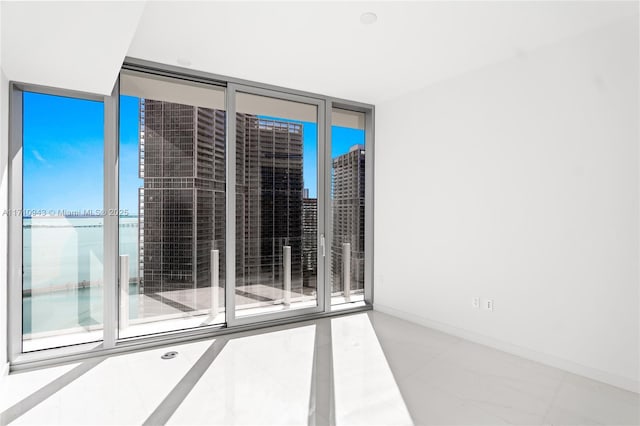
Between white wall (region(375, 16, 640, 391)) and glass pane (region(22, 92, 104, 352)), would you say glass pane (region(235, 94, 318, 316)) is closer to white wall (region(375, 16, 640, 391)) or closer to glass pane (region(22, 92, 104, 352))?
white wall (region(375, 16, 640, 391))

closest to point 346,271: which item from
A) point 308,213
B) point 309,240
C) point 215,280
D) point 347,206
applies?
point 309,240

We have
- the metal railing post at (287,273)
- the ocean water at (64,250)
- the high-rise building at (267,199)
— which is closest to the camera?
the ocean water at (64,250)

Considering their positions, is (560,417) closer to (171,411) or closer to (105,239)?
(171,411)

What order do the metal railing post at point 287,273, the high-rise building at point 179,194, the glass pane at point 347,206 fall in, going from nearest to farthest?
the high-rise building at point 179,194, the metal railing post at point 287,273, the glass pane at point 347,206

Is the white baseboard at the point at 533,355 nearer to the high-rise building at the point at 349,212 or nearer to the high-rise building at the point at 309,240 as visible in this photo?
the high-rise building at the point at 349,212

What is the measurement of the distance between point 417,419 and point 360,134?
343 centimetres

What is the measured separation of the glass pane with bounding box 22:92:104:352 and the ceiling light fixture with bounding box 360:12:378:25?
7.79ft

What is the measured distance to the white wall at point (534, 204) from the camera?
262cm

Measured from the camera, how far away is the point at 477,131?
3.54 meters

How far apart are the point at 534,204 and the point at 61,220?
4024 millimetres

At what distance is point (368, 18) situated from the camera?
2.61 m

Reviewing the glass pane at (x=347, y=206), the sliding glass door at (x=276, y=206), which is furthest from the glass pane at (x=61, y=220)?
the glass pane at (x=347, y=206)

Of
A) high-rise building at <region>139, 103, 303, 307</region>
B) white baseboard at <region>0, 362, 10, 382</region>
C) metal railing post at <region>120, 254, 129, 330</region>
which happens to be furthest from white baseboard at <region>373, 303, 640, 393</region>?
white baseboard at <region>0, 362, 10, 382</region>

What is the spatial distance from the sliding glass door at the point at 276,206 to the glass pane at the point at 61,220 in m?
1.25
